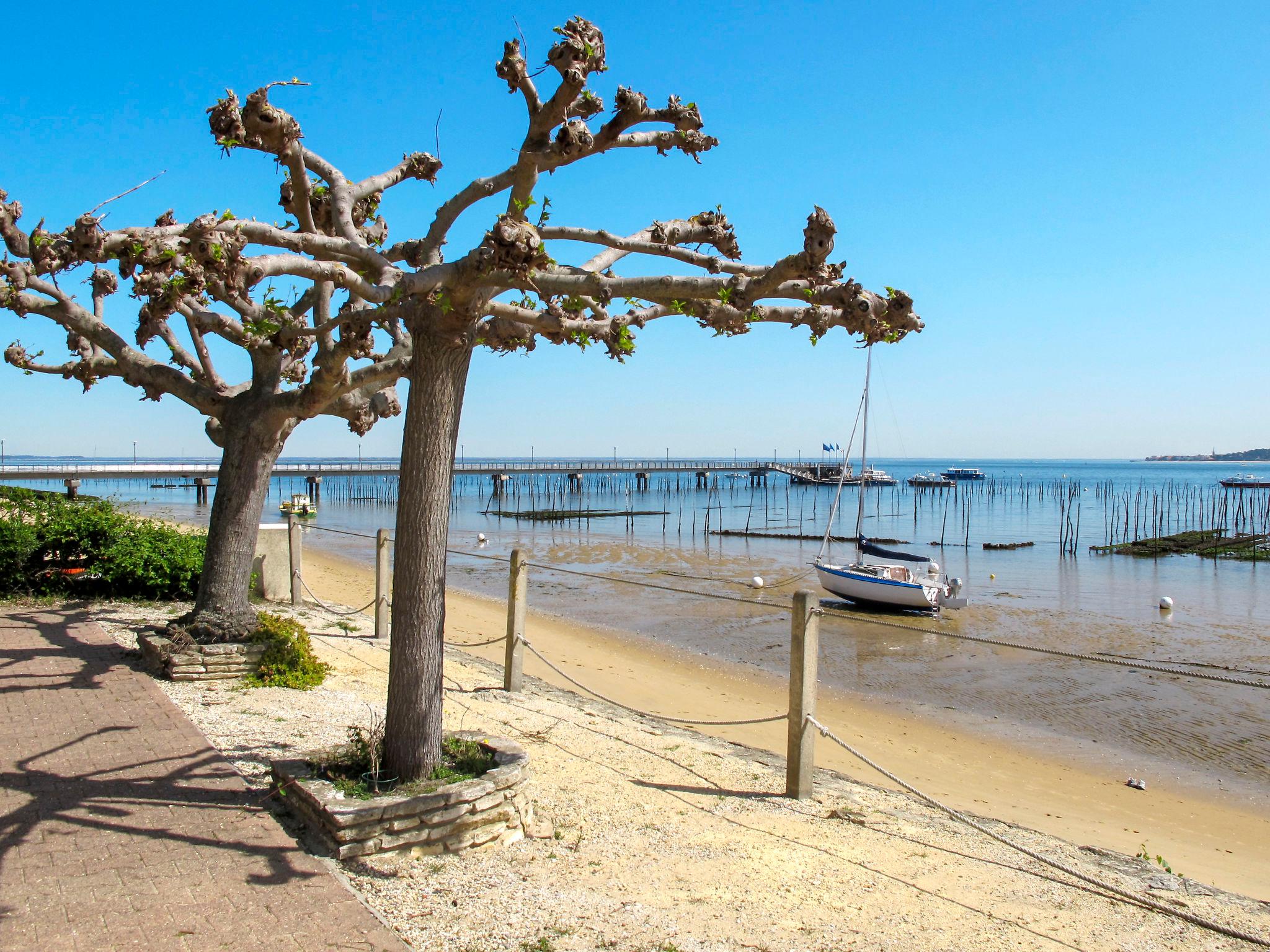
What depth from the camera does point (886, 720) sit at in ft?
42.1

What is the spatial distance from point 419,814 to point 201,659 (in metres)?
4.65

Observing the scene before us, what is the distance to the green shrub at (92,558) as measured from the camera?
476 inches

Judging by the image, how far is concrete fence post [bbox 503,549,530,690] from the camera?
358 inches

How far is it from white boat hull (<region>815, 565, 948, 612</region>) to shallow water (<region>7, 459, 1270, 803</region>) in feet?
1.90

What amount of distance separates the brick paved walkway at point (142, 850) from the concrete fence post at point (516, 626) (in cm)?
323

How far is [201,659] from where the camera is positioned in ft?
27.3

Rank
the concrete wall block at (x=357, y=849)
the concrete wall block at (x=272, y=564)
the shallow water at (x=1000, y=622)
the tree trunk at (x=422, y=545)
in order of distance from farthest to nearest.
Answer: the concrete wall block at (x=272, y=564), the shallow water at (x=1000, y=622), the tree trunk at (x=422, y=545), the concrete wall block at (x=357, y=849)

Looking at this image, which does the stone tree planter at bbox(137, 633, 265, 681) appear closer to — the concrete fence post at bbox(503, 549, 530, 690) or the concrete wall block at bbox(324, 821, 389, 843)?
the concrete fence post at bbox(503, 549, 530, 690)

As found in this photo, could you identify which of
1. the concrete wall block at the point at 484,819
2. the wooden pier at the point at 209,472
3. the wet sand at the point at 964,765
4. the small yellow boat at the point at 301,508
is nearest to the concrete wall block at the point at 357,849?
the concrete wall block at the point at 484,819

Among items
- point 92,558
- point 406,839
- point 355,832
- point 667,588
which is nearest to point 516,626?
point 667,588

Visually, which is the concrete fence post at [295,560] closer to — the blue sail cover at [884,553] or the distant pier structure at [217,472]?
the blue sail cover at [884,553]

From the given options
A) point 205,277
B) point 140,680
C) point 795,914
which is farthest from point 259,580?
point 795,914

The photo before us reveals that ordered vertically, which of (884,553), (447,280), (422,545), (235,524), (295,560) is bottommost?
(884,553)

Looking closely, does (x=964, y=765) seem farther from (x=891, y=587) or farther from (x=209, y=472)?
(x=209, y=472)
